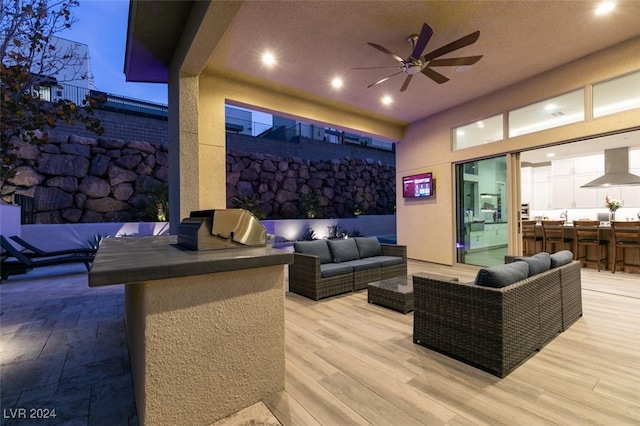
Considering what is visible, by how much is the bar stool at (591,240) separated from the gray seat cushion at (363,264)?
4.36 metres

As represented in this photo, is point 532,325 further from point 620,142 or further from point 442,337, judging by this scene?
point 620,142

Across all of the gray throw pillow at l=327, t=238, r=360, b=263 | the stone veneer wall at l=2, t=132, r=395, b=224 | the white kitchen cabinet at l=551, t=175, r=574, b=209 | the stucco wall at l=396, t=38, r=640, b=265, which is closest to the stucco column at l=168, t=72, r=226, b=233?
the gray throw pillow at l=327, t=238, r=360, b=263

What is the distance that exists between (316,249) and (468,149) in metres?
3.96

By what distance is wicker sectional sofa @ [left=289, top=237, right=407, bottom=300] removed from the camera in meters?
3.80

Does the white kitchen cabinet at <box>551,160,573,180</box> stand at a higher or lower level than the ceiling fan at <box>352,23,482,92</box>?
lower

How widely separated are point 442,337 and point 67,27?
4.45 metres

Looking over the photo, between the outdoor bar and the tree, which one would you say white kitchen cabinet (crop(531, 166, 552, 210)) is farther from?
the tree

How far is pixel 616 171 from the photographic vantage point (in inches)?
263

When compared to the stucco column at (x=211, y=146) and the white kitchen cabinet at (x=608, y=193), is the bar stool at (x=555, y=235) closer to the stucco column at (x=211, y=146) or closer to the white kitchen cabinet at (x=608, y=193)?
the white kitchen cabinet at (x=608, y=193)

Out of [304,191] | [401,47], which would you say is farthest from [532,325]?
[304,191]

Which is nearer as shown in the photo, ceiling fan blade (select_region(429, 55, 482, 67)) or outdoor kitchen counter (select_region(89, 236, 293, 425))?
outdoor kitchen counter (select_region(89, 236, 293, 425))

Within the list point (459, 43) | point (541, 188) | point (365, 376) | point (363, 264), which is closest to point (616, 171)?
point (541, 188)

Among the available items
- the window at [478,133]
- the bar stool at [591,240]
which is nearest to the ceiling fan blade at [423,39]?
the window at [478,133]

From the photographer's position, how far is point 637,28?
11.9 ft
